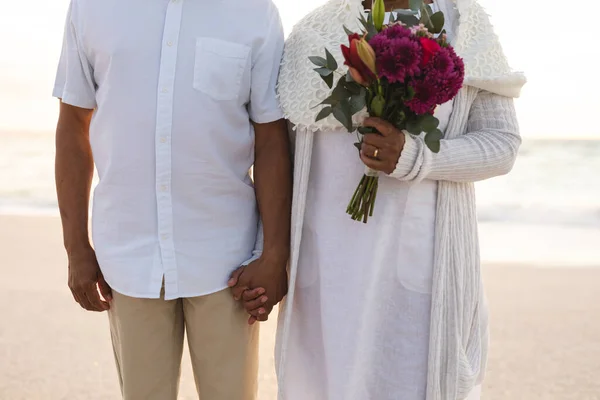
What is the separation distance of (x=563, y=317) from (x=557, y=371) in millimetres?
932

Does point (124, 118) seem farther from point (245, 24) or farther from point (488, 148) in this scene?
point (488, 148)

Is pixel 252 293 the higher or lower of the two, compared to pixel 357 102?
lower

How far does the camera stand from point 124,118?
2.23 metres

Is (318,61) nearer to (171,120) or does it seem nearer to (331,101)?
(331,101)

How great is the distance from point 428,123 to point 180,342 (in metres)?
1.27

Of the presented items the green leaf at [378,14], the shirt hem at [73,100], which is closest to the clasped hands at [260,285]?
the shirt hem at [73,100]

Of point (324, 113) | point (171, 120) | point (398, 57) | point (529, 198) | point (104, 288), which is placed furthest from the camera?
point (529, 198)

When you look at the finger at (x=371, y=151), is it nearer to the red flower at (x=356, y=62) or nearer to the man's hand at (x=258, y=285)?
the red flower at (x=356, y=62)

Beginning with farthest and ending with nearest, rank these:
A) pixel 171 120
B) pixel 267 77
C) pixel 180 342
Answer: pixel 180 342 < pixel 267 77 < pixel 171 120

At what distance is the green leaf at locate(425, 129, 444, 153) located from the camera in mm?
1990

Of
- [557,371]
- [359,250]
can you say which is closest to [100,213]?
[359,250]

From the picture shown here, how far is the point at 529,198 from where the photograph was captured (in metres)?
10.5

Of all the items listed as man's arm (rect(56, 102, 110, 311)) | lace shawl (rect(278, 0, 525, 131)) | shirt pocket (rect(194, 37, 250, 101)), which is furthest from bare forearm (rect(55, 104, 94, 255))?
lace shawl (rect(278, 0, 525, 131))

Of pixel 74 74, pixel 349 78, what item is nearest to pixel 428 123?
pixel 349 78
